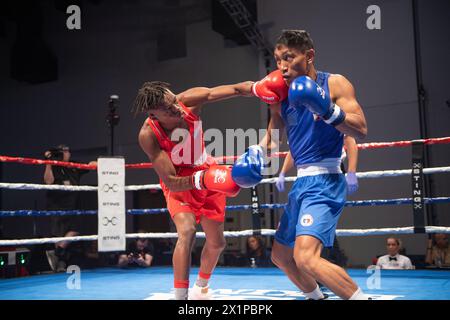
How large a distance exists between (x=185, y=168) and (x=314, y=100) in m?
1.05

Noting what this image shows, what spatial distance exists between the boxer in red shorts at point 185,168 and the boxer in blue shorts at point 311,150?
0.33 m

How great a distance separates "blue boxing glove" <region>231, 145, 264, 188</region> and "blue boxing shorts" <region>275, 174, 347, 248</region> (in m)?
0.18

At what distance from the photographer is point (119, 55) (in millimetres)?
9258

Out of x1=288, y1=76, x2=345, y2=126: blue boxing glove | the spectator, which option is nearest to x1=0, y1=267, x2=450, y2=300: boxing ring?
the spectator

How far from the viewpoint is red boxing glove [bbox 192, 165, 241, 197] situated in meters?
2.16

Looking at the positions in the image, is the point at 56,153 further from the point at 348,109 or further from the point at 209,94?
the point at 348,109

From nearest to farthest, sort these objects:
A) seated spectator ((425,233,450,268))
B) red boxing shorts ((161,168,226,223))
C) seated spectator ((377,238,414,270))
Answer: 1. red boxing shorts ((161,168,226,223))
2. seated spectator ((377,238,414,270))
3. seated spectator ((425,233,450,268))

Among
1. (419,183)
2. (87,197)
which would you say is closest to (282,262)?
(419,183)

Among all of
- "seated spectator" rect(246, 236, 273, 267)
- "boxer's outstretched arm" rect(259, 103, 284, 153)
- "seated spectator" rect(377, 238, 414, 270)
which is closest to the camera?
"boxer's outstretched arm" rect(259, 103, 284, 153)

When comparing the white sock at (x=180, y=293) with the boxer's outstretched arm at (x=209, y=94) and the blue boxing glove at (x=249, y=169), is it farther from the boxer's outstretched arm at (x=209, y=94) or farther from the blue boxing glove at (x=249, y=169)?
the boxer's outstretched arm at (x=209, y=94)

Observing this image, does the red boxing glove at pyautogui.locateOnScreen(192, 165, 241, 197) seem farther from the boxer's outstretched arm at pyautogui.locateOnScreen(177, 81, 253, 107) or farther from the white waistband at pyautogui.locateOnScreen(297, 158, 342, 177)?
the boxer's outstretched arm at pyautogui.locateOnScreen(177, 81, 253, 107)

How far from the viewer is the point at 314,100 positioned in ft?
5.57

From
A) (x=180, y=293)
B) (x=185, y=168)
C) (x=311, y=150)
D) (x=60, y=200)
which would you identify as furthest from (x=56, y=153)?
(x=311, y=150)

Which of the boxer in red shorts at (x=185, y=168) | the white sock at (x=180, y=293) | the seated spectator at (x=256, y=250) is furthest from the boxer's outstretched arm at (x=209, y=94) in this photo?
the seated spectator at (x=256, y=250)
